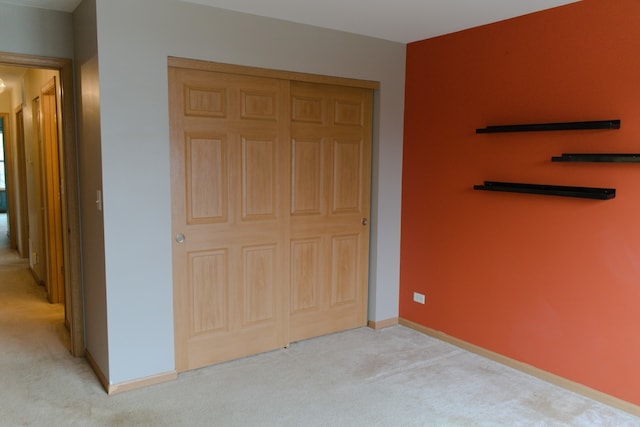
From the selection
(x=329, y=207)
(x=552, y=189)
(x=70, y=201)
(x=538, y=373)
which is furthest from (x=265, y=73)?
(x=538, y=373)

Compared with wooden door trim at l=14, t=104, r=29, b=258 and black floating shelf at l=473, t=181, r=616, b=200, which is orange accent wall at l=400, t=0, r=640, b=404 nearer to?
black floating shelf at l=473, t=181, r=616, b=200

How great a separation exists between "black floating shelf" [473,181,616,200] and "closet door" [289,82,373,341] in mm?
1003

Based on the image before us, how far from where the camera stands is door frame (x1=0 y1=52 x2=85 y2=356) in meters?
3.19

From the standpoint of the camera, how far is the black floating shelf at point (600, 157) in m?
2.64

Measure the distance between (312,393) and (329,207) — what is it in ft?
4.77

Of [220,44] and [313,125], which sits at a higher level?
[220,44]

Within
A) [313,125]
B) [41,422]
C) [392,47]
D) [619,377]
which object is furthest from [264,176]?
[619,377]

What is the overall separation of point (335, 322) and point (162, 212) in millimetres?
1734

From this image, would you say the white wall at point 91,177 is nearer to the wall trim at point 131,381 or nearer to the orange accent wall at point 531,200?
the wall trim at point 131,381

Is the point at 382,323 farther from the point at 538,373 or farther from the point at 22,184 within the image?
the point at 22,184

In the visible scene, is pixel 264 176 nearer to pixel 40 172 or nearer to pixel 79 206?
pixel 79 206

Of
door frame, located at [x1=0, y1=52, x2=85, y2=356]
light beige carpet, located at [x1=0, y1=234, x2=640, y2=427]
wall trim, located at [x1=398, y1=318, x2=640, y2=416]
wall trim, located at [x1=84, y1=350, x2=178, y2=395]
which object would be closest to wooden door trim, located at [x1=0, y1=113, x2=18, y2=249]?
light beige carpet, located at [x1=0, y1=234, x2=640, y2=427]

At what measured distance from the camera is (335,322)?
13.1 feet

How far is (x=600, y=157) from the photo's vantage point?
2764 millimetres
